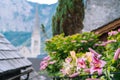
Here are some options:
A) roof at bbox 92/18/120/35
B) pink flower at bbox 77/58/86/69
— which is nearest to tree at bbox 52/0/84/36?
roof at bbox 92/18/120/35

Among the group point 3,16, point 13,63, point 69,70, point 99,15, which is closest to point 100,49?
point 13,63

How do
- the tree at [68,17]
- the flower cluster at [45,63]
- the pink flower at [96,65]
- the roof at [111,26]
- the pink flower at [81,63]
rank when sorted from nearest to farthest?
1. the pink flower at [96,65]
2. the pink flower at [81,63]
3. the flower cluster at [45,63]
4. the roof at [111,26]
5. the tree at [68,17]

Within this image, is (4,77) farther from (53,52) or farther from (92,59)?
(92,59)

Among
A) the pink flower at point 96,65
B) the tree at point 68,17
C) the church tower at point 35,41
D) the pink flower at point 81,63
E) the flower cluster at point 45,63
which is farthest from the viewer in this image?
the church tower at point 35,41

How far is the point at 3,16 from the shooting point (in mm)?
107750

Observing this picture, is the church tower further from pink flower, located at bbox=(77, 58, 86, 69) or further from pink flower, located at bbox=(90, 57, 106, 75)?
pink flower, located at bbox=(90, 57, 106, 75)

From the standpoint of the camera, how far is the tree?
16.4 m

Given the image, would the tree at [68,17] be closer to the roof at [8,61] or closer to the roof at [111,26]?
the roof at [111,26]

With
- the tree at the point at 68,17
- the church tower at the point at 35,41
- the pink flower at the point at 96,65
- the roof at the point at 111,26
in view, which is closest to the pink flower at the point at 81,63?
the pink flower at the point at 96,65

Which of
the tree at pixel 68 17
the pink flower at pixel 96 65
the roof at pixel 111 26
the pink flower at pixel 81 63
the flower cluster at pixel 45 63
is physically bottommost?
the pink flower at pixel 96 65

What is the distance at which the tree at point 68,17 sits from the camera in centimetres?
1638

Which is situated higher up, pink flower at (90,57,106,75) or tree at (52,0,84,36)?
tree at (52,0,84,36)

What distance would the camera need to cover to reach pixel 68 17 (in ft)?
54.4

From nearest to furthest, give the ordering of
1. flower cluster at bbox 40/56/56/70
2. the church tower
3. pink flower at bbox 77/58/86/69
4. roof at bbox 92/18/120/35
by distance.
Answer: pink flower at bbox 77/58/86/69, flower cluster at bbox 40/56/56/70, roof at bbox 92/18/120/35, the church tower
